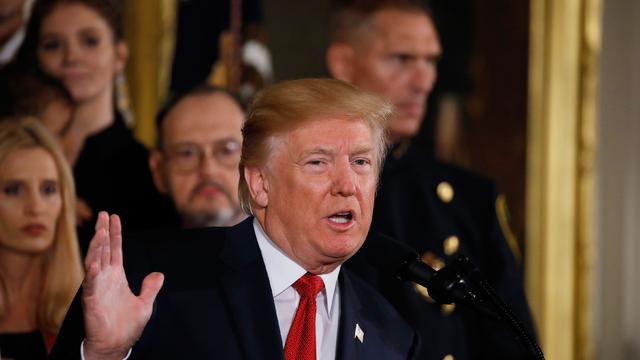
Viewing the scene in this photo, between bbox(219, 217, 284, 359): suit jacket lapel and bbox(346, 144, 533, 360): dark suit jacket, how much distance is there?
1.10 metres

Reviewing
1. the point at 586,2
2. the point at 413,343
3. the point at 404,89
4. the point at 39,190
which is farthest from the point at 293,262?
the point at 586,2

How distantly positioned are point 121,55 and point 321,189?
1.64 metres

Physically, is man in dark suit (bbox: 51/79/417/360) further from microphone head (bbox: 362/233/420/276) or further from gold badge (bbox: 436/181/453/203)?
gold badge (bbox: 436/181/453/203)

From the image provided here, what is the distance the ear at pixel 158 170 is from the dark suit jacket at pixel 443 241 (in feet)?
2.20

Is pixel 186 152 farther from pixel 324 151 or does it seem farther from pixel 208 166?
pixel 324 151

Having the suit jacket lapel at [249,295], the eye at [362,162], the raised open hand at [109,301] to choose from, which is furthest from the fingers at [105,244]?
the eye at [362,162]

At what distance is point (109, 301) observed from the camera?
6.48 feet

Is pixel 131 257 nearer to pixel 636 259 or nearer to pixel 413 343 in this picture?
pixel 413 343

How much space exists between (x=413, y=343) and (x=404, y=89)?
143 centimetres

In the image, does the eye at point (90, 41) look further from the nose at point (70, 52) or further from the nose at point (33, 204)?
the nose at point (33, 204)

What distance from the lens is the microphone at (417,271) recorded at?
2.08m

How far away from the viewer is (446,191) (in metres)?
3.54

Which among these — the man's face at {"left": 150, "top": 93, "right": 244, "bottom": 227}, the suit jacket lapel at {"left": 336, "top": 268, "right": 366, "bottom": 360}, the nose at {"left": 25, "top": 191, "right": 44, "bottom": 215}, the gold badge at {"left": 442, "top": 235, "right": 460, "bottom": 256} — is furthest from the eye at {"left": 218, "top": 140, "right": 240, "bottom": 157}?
the suit jacket lapel at {"left": 336, "top": 268, "right": 366, "bottom": 360}

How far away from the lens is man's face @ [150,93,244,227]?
11.2 feet
